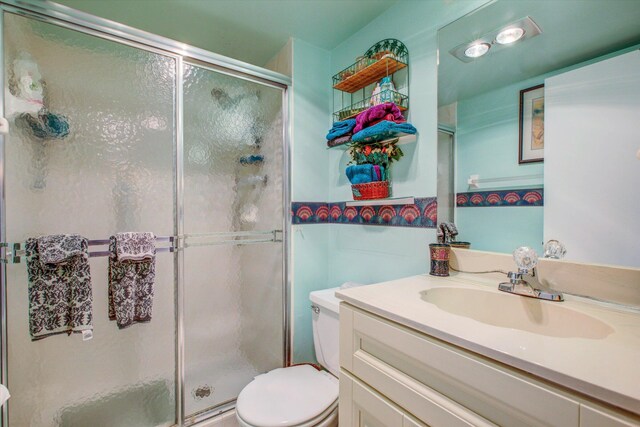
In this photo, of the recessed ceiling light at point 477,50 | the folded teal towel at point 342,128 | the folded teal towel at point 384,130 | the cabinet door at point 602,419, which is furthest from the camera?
the folded teal towel at point 342,128

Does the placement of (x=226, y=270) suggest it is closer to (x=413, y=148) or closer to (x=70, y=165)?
(x=70, y=165)

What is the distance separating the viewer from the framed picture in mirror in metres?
1.01

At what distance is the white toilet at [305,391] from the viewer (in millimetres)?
1089

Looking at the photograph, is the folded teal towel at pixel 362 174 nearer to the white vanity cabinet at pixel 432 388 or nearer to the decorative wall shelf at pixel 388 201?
the decorative wall shelf at pixel 388 201

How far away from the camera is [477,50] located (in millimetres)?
1200

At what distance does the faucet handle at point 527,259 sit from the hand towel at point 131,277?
4.87ft

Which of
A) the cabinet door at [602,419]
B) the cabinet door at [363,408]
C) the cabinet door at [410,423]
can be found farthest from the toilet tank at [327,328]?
the cabinet door at [602,419]

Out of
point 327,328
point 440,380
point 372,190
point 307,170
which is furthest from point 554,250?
point 307,170

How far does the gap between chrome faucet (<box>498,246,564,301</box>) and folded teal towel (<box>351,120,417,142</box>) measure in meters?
0.71

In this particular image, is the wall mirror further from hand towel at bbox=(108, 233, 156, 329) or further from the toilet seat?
hand towel at bbox=(108, 233, 156, 329)

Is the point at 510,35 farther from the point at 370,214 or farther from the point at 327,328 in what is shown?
the point at 327,328

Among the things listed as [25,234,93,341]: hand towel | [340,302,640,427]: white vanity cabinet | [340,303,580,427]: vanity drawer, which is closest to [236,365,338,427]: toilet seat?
[340,302,640,427]: white vanity cabinet

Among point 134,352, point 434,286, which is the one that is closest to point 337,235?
point 434,286

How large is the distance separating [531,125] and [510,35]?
0.38 meters
